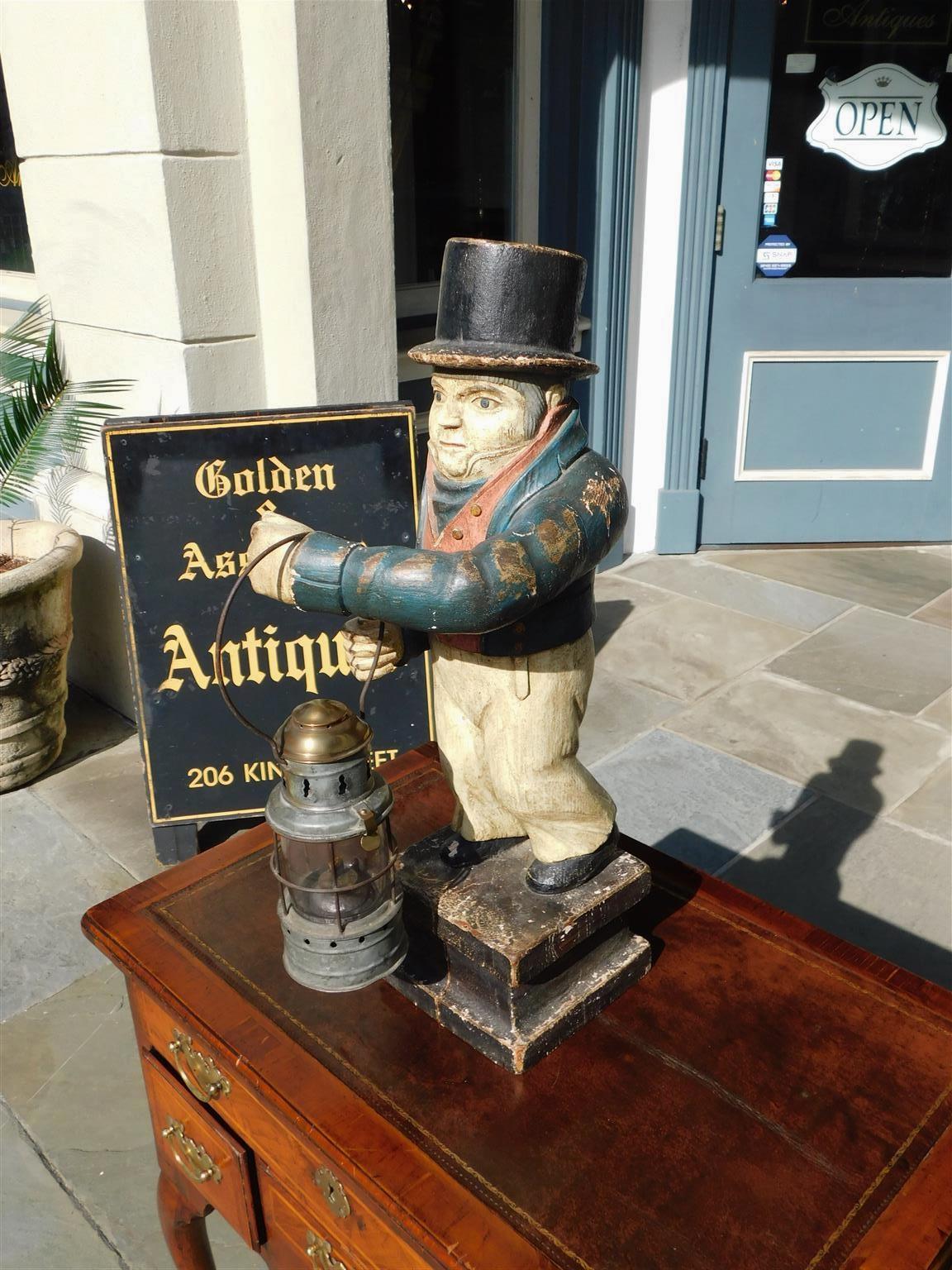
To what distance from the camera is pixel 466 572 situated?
1183 mm

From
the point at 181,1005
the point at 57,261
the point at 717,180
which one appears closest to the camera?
the point at 181,1005

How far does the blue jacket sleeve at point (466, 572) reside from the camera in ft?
3.90

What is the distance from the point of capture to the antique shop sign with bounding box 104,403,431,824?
2.55 m

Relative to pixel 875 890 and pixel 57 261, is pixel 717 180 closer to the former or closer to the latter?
pixel 57 261

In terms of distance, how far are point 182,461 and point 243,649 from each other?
52 cm

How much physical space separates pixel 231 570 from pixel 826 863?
1865 millimetres

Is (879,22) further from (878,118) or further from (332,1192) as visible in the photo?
(332,1192)

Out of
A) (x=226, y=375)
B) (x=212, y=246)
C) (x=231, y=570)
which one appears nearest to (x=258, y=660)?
(x=231, y=570)

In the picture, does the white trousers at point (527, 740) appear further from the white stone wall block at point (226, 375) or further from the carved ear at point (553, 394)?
the white stone wall block at point (226, 375)

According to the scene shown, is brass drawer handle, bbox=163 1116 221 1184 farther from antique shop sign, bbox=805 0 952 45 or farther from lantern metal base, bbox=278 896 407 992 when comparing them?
antique shop sign, bbox=805 0 952 45

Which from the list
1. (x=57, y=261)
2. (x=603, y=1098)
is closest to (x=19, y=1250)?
(x=603, y=1098)

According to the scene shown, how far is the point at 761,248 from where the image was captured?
4.84m

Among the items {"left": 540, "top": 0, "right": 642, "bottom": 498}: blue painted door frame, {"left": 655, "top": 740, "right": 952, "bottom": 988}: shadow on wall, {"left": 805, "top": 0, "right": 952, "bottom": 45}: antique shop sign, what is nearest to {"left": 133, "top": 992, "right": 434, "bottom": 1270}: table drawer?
{"left": 655, "top": 740, "right": 952, "bottom": 988}: shadow on wall

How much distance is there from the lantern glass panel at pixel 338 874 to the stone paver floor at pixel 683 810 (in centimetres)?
103
